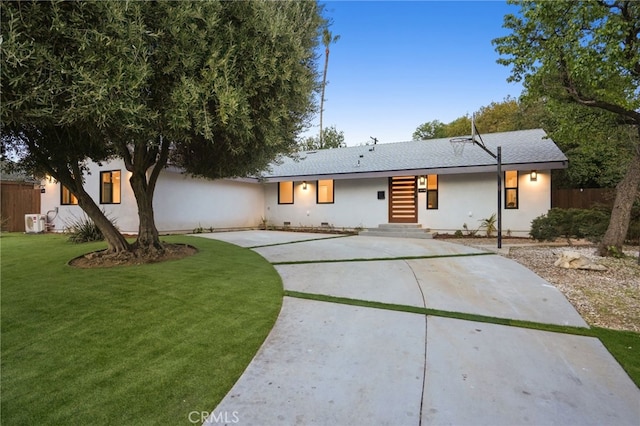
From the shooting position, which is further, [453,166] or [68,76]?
[453,166]

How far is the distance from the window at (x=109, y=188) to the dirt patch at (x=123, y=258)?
6.82 metres

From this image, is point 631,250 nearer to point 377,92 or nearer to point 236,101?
point 236,101

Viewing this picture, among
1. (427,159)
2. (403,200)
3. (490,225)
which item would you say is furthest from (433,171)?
(490,225)

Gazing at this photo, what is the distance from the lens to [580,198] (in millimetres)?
12742

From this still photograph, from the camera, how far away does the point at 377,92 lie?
688 inches

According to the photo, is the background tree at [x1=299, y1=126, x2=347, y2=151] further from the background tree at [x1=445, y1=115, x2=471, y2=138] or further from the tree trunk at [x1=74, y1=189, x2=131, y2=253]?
the tree trunk at [x1=74, y1=189, x2=131, y2=253]

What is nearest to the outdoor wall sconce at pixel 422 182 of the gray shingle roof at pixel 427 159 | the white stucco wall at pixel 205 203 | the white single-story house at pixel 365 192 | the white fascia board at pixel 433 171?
the white single-story house at pixel 365 192

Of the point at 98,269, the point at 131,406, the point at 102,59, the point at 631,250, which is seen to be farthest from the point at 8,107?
the point at 631,250

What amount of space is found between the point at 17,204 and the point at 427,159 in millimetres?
18423

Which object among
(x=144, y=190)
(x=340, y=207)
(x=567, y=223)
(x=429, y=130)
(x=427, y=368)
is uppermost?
(x=429, y=130)

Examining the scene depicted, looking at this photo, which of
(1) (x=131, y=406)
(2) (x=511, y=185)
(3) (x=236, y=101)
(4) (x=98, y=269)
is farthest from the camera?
(2) (x=511, y=185)

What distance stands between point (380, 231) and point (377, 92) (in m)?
7.93

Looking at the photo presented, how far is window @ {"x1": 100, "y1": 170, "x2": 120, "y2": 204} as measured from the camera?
42.6ft

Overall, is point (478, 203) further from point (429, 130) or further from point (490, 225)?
point (429, 130)
